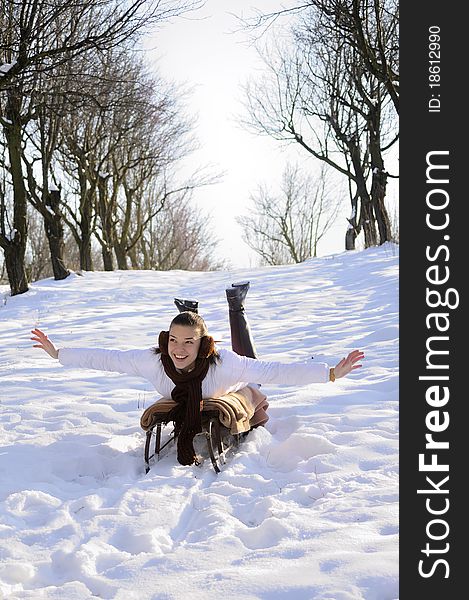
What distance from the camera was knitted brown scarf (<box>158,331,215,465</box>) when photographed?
4141mm

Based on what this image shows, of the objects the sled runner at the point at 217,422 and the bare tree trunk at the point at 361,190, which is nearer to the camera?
the sled runner at the point at 217,422

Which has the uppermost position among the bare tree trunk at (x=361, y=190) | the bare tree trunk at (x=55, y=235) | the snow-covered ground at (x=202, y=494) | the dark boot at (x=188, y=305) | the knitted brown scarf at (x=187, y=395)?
the bare tree trunk at (x=361, y=190)

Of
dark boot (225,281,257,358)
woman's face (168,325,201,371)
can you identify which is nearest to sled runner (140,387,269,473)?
woman's face (168,325,201,371)

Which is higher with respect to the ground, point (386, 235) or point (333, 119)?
point (333, 119)

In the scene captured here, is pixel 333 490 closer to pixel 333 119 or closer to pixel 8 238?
pixel 8 238

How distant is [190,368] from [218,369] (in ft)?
0.63

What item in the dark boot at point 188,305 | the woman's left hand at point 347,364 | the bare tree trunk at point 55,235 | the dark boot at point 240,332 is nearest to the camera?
the woman's left hand at point 347,364

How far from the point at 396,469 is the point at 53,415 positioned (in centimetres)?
276

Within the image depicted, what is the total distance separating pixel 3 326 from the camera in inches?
384

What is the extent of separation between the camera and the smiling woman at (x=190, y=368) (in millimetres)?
4148

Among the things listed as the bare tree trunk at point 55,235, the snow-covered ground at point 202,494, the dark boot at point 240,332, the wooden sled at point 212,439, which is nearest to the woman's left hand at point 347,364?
the snow-covered ground at point 202,494

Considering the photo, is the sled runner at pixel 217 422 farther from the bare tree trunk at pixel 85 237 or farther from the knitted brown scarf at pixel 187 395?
the bare tree trunk at pixel 85 237

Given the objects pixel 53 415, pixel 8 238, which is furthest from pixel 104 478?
pixel 8 238

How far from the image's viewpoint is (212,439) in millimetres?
4328
